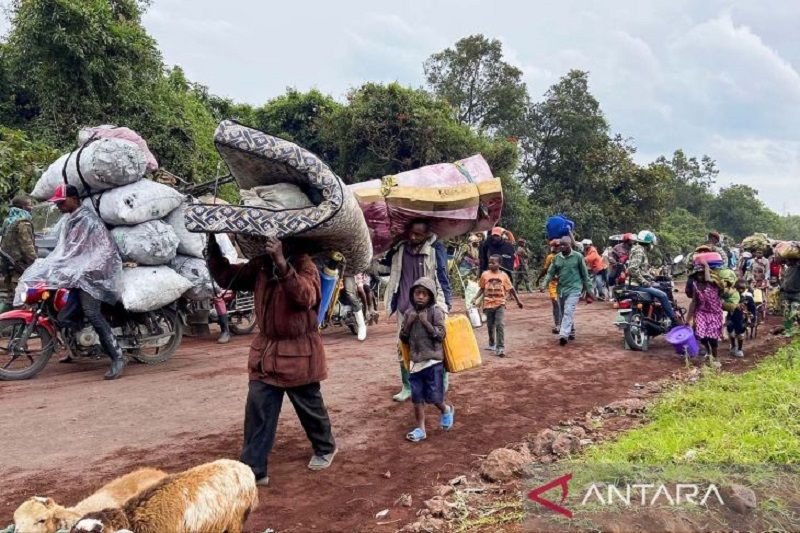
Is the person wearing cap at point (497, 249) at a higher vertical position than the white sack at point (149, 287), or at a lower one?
higher

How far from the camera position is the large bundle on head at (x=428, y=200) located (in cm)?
544

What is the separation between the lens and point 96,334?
696 cm

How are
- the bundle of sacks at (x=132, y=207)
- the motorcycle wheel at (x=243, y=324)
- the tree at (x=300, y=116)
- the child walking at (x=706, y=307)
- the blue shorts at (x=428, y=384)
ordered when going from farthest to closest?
the tree at (x=300, y=116) → the motorcycle wheel at (x=243, y=324) → the child walking at (x=706, y=307) → the bundle of sacks at (x=132, y=207) → the blue shorts at (x=428, y=384)

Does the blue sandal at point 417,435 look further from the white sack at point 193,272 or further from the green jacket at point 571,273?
the green jacket at point 571,273

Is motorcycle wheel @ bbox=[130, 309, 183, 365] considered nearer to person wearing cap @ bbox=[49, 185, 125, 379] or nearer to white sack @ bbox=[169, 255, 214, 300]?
white sack @ bbox=[169, 255, 214, 300]

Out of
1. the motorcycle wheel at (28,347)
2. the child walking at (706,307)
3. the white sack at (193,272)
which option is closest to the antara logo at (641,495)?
the child walking at (706,307)

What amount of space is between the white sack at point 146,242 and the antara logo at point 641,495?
5168 millimetres

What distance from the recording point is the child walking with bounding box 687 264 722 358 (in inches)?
306

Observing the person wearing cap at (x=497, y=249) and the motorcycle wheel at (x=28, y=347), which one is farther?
the person wearing cap at (x=497, y=249)

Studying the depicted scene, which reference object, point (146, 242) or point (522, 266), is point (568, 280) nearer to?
point (146, 242)

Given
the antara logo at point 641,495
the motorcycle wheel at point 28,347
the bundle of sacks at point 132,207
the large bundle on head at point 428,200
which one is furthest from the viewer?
the motorcycle wheel at point 28,347

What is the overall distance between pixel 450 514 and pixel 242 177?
2492mm

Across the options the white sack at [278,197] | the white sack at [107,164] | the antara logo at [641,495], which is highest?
the white sack at [107,164]

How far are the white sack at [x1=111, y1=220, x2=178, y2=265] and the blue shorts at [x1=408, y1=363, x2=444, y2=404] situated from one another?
12.0ft
